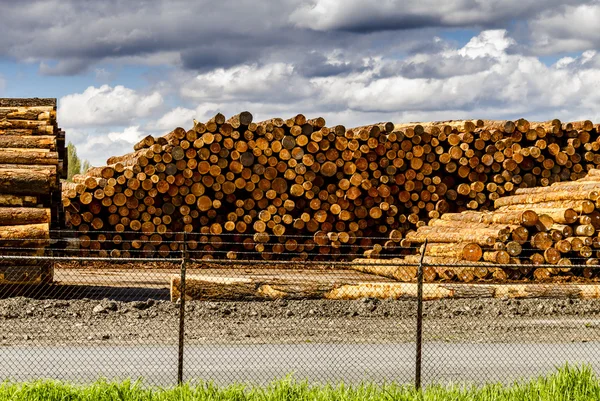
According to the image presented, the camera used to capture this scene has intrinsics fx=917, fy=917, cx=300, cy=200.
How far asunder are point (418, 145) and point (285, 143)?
309cm

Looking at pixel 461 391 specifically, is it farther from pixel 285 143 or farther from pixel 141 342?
pixel 285 143

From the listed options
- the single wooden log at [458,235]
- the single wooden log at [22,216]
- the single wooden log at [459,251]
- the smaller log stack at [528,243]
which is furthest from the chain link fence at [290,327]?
the single wooden log at [22,216]

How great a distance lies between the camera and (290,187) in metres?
19.9

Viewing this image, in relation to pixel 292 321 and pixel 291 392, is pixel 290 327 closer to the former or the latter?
pixel 292 321

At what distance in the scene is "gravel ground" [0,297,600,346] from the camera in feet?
38.4

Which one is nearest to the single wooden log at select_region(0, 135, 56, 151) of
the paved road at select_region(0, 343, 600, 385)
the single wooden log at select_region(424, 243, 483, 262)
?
the paved road at select_region(0, 343, 600, 385)

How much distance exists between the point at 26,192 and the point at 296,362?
7.27 m

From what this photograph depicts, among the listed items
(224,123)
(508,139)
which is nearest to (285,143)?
(224,123)

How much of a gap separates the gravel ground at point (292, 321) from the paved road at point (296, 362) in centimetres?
57

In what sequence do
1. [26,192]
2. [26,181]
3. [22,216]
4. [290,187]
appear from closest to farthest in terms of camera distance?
[22,216], [26,181], [26,192], [290,187]

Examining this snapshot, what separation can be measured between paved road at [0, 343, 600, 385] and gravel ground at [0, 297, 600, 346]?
1.87 ft

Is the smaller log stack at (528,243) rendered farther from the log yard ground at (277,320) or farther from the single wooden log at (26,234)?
the single wooden log at (26,234)

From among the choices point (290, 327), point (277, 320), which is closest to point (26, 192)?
point (277, 320)

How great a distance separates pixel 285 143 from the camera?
19453 millimetres
